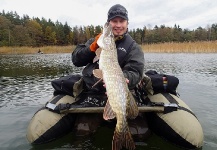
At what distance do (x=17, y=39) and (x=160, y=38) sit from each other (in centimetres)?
3984

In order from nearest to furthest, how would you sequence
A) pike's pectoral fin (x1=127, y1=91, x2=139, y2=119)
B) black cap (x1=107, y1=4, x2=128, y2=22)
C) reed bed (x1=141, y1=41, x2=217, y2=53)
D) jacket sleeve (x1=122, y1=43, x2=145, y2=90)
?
1. pike's pectoral fin (x1=127, y1=91, x2=139, y2=119)
2. jacket sleeve (x1=122, y1=43, x2=145, y2=90)
3. black cap (x1=107, y1=4, x2=128, y2=22)
4. reed bed (x1=141, y1=41, x2=217, y2=53)

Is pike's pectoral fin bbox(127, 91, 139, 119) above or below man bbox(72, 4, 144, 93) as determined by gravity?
below

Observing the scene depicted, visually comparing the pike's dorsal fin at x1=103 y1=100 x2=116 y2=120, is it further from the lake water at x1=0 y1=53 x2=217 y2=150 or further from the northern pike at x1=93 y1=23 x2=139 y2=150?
the lake water at x1=0 y1=53 x2=217 y2=150

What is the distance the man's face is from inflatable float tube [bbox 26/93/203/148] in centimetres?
136

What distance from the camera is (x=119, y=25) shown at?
4.86 metres

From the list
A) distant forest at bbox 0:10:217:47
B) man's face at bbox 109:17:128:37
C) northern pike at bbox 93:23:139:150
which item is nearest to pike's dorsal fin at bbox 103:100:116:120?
northern pike at bbox 93:23:139:150

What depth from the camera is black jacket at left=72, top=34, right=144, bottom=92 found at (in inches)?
182

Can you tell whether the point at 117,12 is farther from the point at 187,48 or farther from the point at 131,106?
the point at 187,48

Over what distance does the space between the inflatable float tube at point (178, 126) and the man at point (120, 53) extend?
83cm

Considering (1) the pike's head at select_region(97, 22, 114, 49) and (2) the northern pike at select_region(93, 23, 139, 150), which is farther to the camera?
(1) the pike's head at select_region(97, 22, 114, 49)

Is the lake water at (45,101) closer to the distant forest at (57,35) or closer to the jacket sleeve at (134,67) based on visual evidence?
the jacket sleeve at (134,67)

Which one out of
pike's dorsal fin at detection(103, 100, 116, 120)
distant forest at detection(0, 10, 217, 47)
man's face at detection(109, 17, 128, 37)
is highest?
distant forest at detection(0, 10, 217, 47)

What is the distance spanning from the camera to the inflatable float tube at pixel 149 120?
437 centimetres

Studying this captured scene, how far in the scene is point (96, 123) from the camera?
5086mm
